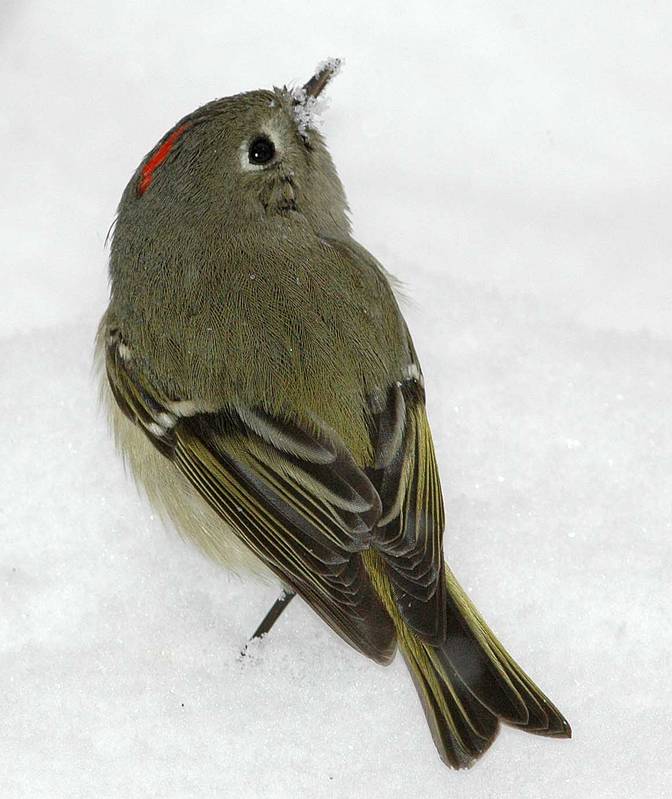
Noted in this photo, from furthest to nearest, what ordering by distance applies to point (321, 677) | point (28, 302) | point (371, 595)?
point (28, 302), point (321, 677), point (371, 595)

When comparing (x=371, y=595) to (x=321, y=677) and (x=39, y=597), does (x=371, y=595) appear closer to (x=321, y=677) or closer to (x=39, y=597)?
(x=321, y=677)

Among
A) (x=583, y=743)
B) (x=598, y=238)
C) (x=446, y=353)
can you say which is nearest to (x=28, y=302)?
Answer: (x=446, y=353)

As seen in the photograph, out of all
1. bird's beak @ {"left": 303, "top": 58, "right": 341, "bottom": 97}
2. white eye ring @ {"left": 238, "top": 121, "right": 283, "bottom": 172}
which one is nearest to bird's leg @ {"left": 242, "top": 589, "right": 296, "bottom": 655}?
white eye ring @ {"left": 238, "top": 121, "right": 283, "bottom": 172}

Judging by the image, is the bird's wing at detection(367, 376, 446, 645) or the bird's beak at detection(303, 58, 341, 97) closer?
the bird's wing at detection(367, 376, 446, 645)

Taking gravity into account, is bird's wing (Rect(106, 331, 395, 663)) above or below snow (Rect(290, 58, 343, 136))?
below

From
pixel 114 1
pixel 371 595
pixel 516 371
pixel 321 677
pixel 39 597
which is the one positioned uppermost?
pixel 114 1

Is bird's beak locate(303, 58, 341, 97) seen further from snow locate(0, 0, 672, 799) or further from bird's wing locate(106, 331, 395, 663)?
A: bird's wing locate(106, 331, 395, 663)
